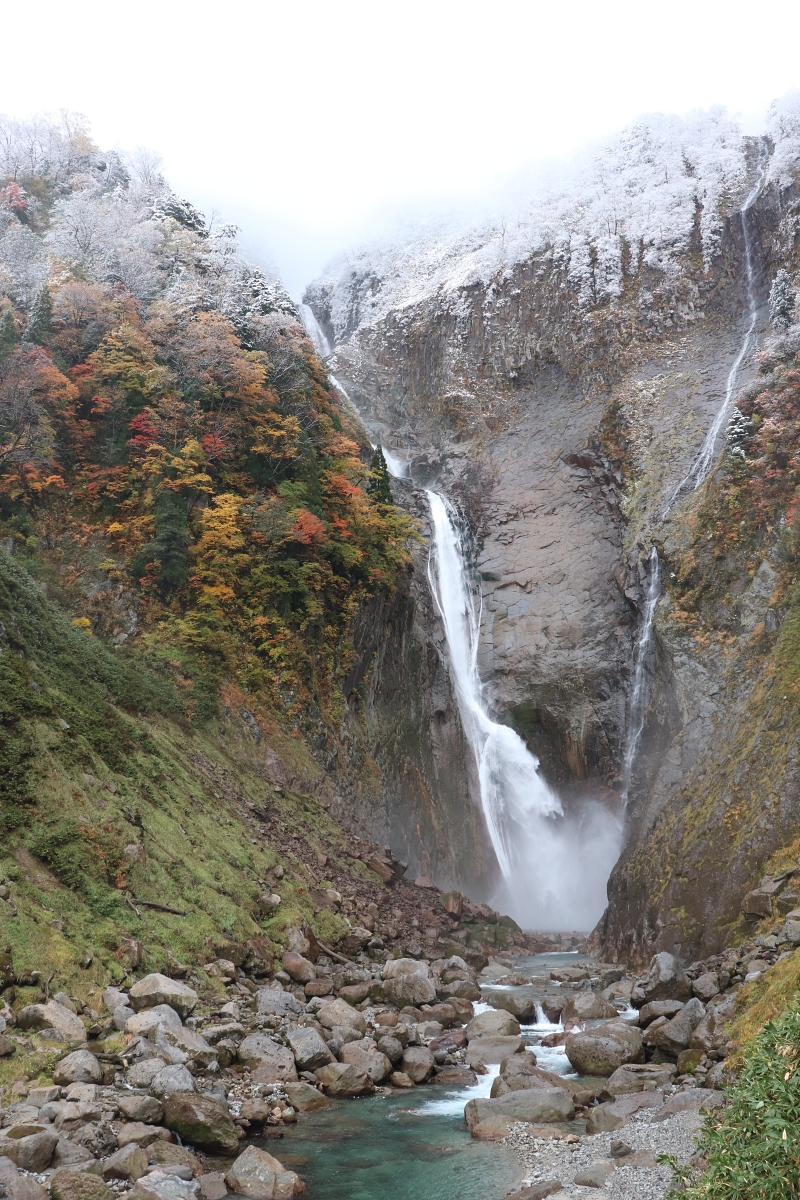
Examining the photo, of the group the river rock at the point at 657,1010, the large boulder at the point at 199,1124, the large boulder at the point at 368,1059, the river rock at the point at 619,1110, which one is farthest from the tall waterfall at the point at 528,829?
the large boulder at the point at 199,1124

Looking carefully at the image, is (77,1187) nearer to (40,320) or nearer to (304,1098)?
(304,1098)

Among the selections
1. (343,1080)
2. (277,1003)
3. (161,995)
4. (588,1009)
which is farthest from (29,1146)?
(588,1009)

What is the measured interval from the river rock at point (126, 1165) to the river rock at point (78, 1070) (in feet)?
3.96

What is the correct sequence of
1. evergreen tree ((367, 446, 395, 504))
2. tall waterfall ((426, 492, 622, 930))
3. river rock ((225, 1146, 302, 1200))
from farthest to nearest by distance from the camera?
tall waterfall ((426, 492, 622, 930)) < evergreen tree ((367, 446, 395, 504)) < river rock ((225, 1146, 302, 1200))

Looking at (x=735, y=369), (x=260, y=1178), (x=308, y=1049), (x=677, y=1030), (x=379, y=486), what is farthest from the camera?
(x=735, y=369)

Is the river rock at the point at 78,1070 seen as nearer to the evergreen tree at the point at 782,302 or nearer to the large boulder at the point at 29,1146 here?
the large boulder at the point at 29,1146

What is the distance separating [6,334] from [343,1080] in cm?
2477

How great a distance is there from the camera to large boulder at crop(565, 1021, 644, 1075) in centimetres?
1217

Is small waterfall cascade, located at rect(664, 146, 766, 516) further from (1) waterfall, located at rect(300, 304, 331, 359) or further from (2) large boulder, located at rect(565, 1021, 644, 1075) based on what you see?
(1) waterfall, located at rect(300, 304, 331, 359)

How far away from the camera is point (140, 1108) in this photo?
27.7 ft

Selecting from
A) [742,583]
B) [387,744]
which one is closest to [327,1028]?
[387,744]

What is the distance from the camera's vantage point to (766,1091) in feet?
15.4

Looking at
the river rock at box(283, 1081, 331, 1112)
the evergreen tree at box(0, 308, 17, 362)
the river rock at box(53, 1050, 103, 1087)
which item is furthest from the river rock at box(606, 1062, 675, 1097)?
the evergreen tree at box(0, 308, 17, 362)

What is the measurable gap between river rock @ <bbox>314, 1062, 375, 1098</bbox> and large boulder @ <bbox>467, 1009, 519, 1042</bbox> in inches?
113
